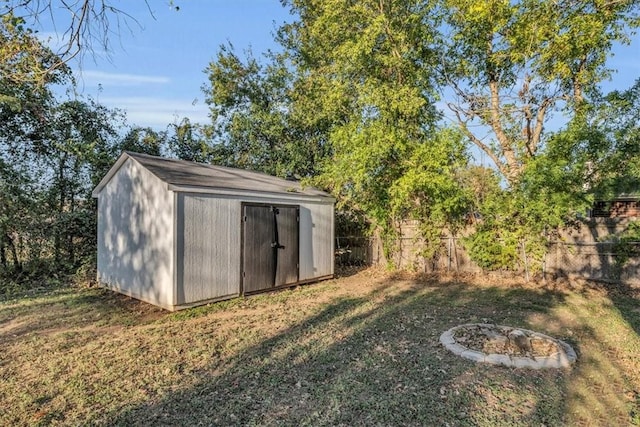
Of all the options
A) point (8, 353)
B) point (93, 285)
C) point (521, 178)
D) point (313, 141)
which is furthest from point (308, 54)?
point (8, 353)

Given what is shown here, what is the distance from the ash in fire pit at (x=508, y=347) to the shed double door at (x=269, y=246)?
12.4ft

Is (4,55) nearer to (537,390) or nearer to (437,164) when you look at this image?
(537,390)

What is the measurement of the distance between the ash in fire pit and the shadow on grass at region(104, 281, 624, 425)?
130 mm

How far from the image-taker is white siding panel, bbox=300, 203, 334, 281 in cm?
815

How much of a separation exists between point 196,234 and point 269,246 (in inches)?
64.0

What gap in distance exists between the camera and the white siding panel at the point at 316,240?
26.7 feet

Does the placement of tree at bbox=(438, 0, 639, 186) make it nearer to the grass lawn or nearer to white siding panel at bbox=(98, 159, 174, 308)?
the grass lawn

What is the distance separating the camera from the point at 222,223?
21.4 ft

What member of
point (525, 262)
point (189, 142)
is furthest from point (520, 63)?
point (189, 142)

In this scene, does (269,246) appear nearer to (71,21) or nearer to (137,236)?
(137,236)

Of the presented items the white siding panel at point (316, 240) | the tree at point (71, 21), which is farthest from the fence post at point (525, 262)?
the tree at point (71, 21)

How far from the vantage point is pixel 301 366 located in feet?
12.5

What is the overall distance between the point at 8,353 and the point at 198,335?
2106 millimetres

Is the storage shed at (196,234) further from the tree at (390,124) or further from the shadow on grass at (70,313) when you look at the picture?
the tree at (390,124)
